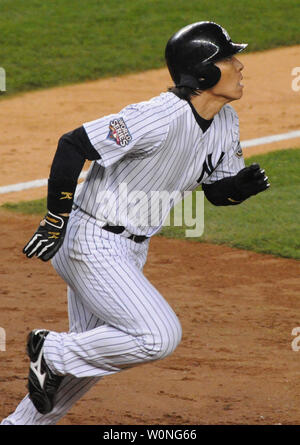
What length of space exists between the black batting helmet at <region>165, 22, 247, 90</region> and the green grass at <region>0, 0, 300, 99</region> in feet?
27.3

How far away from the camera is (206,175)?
482cm

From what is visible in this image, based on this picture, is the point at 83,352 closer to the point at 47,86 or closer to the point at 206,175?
the point at 206,175

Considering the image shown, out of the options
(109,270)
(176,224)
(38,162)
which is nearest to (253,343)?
(109,270)

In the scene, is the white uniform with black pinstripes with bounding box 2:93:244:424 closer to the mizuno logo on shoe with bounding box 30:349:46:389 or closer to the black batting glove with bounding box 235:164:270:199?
the mizuno logo on shoe with bounding box 30:349:46:389

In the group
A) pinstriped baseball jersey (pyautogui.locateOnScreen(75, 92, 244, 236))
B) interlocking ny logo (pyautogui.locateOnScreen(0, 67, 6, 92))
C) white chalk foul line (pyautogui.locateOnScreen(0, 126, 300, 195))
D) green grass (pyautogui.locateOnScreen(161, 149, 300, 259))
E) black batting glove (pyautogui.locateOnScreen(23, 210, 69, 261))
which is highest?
pinstriped baseball jersey (pyautogui.locateOnScreen(75, 92, 244, 236))

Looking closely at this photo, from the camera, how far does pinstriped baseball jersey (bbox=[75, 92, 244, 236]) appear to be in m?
4.29

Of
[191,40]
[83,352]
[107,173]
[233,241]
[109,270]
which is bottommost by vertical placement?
[233,241]

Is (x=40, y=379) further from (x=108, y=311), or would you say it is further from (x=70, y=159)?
(x=70, y=159)

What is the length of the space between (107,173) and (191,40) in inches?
27.6

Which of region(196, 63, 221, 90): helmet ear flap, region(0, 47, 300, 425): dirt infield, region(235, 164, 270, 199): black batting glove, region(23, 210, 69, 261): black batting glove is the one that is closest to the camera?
region(23, 210, 69, 261): black batting glove

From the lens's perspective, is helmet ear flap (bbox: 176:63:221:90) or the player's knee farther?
helmet ear flap (bbox: 176:63:221:90)

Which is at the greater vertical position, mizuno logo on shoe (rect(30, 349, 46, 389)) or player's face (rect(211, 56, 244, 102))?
player's face (rect(211, 56, 244, 102))

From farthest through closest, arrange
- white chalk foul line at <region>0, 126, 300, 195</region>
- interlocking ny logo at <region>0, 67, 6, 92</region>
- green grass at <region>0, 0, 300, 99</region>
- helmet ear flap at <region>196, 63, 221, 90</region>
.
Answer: green grass at <region>0, 0, 300, 99</region>
interlocking ny logo at <region>0, 67, 6, 92</region>
white chalk foul line at <region>0, 126, 300, 195</region>
helmet ear flap at <region>196, 63, 221, 90</region>

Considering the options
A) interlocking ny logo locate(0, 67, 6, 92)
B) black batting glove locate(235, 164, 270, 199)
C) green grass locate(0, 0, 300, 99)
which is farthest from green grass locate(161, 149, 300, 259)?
green grass locate(0, 0, 300, 99)
